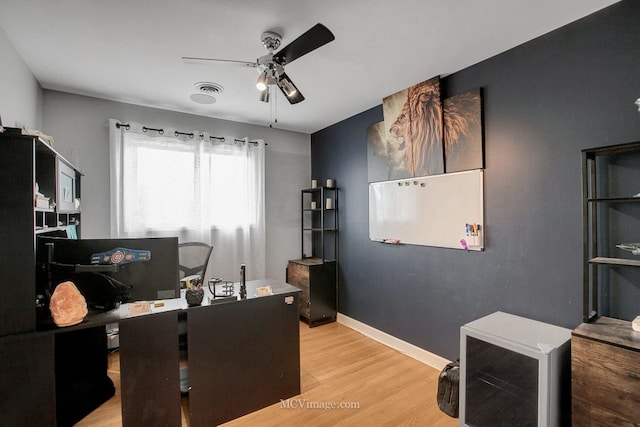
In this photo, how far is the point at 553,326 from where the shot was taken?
1929mm

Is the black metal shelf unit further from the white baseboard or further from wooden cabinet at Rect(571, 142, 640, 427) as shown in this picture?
the white baseboard

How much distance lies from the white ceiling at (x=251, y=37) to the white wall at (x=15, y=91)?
0.09 m

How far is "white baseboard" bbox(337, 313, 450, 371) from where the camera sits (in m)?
2.68

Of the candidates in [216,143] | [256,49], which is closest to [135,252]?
[256,49]

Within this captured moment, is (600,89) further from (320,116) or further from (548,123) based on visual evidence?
(320,116)

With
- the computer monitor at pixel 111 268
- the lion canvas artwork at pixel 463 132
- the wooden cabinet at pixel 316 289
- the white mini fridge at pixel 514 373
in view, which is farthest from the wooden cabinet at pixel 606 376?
the wooden cabinet at pixel 316 289

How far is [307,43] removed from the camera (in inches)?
68.7

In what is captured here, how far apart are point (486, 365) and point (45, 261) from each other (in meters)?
2.76

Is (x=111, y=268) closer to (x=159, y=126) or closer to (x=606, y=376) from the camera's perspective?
(x=159, y=126)

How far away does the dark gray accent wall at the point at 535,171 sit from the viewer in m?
1.75

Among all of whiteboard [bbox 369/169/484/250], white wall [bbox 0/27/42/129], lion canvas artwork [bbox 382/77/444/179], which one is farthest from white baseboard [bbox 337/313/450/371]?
white wall [bbox 0/27/42/129]

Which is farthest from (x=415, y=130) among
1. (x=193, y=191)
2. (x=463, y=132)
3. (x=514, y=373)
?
(x=193, y=191)

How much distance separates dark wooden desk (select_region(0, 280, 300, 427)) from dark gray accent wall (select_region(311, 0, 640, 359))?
139cm

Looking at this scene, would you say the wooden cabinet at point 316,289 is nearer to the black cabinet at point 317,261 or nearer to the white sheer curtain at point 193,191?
the black cabinet at point 317,261
